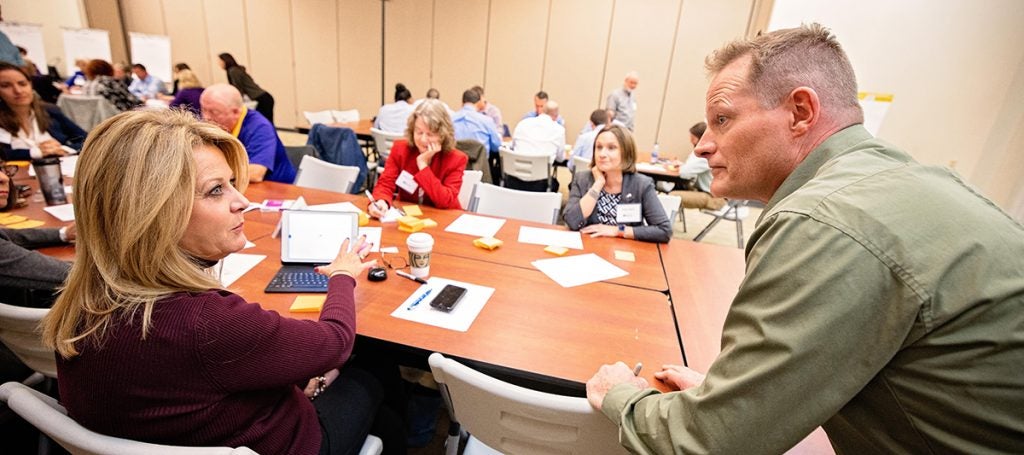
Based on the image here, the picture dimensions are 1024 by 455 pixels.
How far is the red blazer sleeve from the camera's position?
264 centimetres

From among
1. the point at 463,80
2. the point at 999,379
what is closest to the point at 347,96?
the point at 463,80

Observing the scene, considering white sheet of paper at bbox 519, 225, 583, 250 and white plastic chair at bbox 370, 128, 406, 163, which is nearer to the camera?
white sheet of paper at bbox 519, 225, 583, 250

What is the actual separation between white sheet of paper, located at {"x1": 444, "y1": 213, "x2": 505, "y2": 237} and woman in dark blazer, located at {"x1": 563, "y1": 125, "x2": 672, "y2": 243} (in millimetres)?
449

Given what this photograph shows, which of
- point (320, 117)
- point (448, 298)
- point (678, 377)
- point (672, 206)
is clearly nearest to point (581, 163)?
point (672, 206)

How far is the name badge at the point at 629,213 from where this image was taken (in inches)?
95.5

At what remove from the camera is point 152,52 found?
9211mm

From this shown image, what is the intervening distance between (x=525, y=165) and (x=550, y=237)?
2.70m

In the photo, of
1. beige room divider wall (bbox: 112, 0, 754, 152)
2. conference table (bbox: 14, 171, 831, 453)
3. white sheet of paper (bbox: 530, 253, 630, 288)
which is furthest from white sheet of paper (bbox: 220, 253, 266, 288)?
beige room divider wall (bbox: 112, 0, 754, 152)

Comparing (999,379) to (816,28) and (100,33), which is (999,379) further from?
(100,33)

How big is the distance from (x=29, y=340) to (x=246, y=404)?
0.95m

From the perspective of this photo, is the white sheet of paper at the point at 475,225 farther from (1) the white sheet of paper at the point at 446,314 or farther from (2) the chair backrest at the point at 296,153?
(2) the chair backrest at the point at 296,153

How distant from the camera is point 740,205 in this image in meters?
4.44

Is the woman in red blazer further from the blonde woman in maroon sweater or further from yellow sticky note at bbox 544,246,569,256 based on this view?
the blonde woman in maroon sweater

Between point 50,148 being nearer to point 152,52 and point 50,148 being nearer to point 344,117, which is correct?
point 344,117
